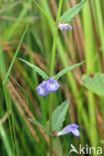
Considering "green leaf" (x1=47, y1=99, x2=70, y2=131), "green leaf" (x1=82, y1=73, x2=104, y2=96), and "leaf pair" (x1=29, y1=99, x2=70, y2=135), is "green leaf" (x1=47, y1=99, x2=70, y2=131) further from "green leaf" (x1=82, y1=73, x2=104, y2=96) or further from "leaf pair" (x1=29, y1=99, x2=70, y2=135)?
"green leaf" (x1=82, y1=73, x2=104, y2=96)

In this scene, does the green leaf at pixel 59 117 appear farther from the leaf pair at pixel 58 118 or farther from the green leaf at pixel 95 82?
the green leaf at pixel 95 82

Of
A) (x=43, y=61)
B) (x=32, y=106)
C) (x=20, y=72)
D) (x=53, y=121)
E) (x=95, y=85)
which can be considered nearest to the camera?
(x=53, y=121)

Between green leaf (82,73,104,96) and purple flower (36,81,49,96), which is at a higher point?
purple flower (36,81,49,96)

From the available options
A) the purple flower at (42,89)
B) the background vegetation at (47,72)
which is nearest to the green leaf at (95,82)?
the background vegetation at (47,72)

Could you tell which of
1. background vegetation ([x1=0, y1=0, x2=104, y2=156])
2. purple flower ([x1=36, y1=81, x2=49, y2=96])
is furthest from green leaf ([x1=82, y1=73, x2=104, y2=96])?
purple flower ([x1=36, y1=81, x2=49, y2=96])

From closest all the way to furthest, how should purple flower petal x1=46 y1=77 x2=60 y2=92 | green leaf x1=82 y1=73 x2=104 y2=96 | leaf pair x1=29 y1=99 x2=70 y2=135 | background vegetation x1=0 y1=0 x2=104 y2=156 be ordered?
purple flower petal x1=46 y1=77 x2=60 y2=92, leaf pair x1=29 y1=99 x2=70 y2=135, green leaf x1=82 y1=73 x2=104 y2=96, background vegetation x1=0 y1=0 x2=104 y2=156

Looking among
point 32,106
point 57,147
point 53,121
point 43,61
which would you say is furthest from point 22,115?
point 43,61

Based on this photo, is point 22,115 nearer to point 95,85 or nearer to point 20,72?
point 20,72
